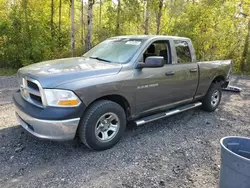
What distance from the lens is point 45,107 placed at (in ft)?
9.64

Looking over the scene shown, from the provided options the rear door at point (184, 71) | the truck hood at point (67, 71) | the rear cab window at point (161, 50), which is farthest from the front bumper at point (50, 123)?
the rear door at point (184, 71)

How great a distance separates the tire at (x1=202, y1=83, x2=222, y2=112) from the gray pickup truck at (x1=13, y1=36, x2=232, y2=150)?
53 cm

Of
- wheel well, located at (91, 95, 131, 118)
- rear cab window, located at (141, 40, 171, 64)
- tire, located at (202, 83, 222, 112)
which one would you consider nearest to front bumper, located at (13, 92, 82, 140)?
wheel well, located at (91, 95, 131, 118)

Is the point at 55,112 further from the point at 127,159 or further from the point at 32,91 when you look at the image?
the point at 127,159

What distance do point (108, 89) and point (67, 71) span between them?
625mm

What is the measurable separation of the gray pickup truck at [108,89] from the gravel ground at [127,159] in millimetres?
334

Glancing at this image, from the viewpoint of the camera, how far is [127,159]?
3.29 metres

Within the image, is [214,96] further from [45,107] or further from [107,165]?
[45,107]

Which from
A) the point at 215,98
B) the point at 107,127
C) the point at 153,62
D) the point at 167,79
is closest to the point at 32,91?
the point at 107,127

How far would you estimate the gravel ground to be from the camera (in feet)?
9.23

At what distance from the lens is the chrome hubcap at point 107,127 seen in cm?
335

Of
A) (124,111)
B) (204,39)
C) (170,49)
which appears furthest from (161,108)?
(204,39)

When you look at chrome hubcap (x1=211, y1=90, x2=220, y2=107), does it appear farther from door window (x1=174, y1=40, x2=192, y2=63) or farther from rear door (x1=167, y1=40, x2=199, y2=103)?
door window (x1=174, y1=40, x2=192, y2=63)

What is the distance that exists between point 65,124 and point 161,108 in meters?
1.92
